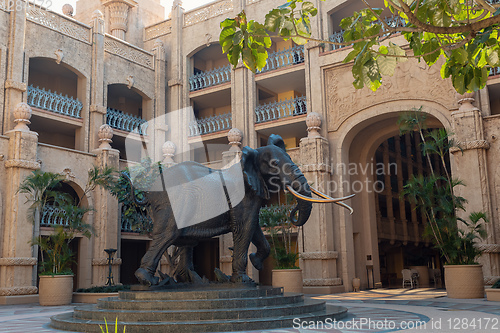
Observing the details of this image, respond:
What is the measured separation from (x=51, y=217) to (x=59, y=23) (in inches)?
269

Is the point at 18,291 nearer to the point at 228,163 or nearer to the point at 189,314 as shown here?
the point at 228,163

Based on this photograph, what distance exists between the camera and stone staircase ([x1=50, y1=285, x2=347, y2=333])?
5.90 meters

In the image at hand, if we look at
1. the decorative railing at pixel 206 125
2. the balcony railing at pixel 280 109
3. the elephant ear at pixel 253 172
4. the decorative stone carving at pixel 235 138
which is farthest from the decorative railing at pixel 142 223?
the elephant ear at pixel 253 172

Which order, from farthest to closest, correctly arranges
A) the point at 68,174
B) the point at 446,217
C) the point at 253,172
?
the point at 68,174 < the point at 446,217 < the point at 253,172

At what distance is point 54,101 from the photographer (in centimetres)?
1948

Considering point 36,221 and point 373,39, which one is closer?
point 373,39

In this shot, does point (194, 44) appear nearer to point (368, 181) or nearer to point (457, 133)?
point (368, 181)

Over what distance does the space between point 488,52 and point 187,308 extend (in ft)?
14.3

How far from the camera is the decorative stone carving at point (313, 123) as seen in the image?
57.6 ft

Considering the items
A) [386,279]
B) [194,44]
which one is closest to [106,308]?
[194,44]

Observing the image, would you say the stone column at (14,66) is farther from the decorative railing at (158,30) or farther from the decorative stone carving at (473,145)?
the decorative stone carving at (473,145)

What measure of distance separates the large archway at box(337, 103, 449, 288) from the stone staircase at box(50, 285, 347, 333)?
9158 mm

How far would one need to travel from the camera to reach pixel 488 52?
13.3 feet

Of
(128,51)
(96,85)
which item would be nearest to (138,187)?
(96,85)
